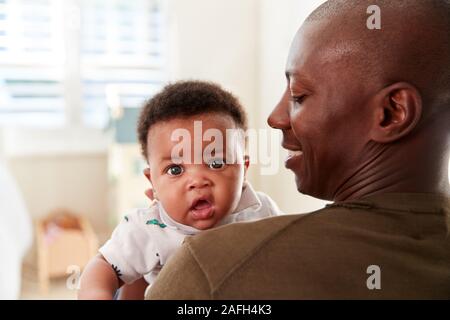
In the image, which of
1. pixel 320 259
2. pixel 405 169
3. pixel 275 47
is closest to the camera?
pixel 320 259

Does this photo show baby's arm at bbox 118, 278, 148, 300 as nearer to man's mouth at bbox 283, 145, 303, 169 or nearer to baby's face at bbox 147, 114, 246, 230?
baby's face at bbox 147, 114, 246, 230

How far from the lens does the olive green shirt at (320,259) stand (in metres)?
0.57

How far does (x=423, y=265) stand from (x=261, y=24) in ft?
8.53

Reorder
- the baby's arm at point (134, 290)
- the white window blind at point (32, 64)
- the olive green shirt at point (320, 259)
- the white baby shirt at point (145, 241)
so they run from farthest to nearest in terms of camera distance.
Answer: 1. the white window blind at point (32, 64)
2. the baby's arm at point (134, 290)
3. the white baby shirt at point (145, 241)
4. the olive green shirt at point (320, 259)

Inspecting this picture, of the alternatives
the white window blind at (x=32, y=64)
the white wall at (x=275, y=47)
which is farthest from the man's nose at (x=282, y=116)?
the white window blind at (x=32, y=64)

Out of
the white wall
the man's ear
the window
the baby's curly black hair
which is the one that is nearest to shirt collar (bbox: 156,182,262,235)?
the baby's curly black hair

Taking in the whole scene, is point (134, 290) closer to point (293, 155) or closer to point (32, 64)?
point (293, 155)

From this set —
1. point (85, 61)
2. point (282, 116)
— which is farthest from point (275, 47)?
point (282, 116)

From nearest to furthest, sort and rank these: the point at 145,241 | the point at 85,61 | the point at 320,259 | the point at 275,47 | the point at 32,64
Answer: the point at 320,259 < the point at 145,241 < the point at 275,47 < the point at 32,64 < the point at 85,61

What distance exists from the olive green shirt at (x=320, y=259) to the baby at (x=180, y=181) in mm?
278

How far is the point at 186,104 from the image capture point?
0.91 meters

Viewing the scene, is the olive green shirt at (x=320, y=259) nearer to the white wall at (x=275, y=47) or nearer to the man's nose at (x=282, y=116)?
the man's nose at (x=282, y=116)

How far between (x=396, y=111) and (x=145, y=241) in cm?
47

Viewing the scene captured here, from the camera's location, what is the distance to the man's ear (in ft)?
2.20
